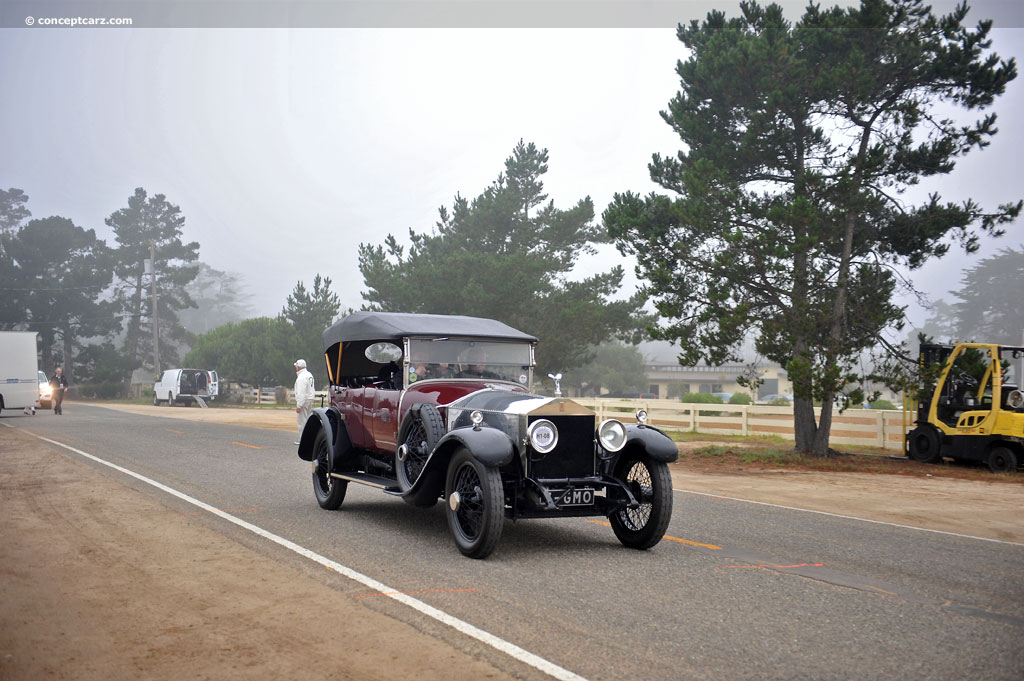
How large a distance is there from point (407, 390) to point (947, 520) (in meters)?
6.67

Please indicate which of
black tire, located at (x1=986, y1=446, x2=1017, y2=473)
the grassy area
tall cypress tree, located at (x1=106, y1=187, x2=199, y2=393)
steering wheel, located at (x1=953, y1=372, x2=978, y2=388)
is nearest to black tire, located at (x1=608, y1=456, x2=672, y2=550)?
the grassy area

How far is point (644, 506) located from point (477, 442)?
1795 mm

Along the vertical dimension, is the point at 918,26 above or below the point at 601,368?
above

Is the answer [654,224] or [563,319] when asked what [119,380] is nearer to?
[563,319]

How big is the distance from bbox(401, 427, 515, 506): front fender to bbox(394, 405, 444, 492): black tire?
0.67ft

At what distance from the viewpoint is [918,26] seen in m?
18.4

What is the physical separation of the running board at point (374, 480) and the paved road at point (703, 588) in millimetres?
422

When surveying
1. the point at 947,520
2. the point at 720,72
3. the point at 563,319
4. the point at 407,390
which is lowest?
the point at 947,520

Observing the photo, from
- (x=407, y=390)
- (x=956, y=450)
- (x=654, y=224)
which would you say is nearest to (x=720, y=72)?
(x=654, y=224)

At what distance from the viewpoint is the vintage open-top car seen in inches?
285

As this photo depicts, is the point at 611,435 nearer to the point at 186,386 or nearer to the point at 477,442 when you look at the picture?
the point at 477,442

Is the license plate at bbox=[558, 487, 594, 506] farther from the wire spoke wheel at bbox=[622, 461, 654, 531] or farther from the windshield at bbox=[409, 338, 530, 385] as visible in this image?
the windshield at bbox=[409, 338, 530, 385]

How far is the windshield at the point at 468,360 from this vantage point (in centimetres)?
900

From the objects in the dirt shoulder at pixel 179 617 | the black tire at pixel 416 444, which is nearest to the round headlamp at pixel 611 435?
the black tire at pixel 416 444
